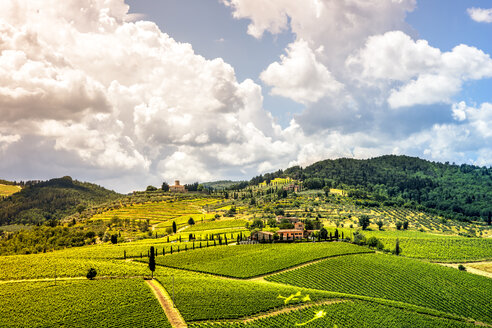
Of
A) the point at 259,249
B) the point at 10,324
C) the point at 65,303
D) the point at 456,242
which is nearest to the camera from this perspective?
the point at 10,324

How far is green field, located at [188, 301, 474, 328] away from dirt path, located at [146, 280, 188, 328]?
2721mm

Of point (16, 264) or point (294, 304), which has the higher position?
point (16, 264)

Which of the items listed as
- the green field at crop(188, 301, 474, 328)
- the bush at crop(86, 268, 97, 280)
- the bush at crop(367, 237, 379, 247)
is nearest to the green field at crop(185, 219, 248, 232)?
the bush at crop(367, 237, 379, 247)

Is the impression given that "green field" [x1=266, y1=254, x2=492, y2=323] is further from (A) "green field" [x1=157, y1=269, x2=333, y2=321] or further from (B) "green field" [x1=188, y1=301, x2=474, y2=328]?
(A) "green field" [x1=157, y1=269, x2=333, y2=321]

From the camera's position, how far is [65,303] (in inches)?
2596

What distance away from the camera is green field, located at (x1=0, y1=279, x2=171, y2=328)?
6028 centimetres

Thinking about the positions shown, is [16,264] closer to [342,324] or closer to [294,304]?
[294,304]

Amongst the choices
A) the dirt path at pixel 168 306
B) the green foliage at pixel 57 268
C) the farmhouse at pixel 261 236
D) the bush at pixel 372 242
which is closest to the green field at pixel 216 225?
the farmhouse at pixel 261 236

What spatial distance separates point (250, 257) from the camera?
107000mm

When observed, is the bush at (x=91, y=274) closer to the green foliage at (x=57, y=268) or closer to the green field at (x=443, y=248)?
the green foliage at (x=57, y=268)

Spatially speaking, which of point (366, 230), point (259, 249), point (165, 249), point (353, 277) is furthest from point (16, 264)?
point (366, 230)

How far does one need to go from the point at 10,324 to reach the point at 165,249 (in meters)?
61.0

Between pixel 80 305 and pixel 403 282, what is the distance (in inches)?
3257

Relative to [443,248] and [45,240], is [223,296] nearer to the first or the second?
[443,248]
